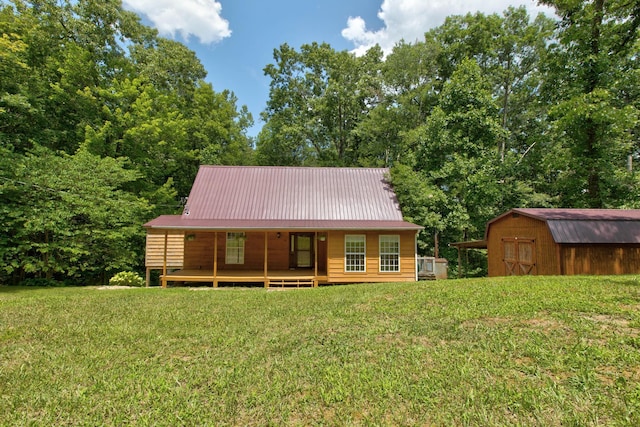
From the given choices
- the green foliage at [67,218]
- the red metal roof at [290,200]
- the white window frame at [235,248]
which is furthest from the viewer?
the white window frame at [235,248]

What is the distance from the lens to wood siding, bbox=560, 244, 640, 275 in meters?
11.9

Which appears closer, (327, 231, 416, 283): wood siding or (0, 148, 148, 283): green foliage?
(0, 148, 148, 283): green foliage

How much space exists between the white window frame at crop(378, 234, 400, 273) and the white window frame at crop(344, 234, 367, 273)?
0.61m

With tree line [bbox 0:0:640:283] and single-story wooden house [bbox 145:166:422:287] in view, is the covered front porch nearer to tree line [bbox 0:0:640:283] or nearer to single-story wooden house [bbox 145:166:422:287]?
single-story wooden house [bbox 145:166:422:287]

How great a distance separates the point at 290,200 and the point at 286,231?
225 cm

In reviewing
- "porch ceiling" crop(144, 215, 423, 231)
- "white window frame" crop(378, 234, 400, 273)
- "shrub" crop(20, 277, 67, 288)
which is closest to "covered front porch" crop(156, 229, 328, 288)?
"porch ceiling" crop(144, 215, 423, 231)

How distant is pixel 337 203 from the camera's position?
1566 centimetres

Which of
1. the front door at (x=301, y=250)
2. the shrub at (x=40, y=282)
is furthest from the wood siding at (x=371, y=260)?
the shrub at (x=40, y=282)

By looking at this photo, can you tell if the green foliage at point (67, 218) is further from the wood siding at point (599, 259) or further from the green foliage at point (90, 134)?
the wood siding at point (599, 259)

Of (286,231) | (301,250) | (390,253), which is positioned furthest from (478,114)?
(286,231)

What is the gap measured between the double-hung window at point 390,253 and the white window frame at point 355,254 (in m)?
0.70

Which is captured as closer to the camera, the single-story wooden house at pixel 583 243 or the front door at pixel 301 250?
the single-story wooden house at pixel 583 243

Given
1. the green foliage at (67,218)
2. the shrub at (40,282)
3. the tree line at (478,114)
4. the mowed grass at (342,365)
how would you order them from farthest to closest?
the tree line at (478,114)
the shrub at (40,282)
the green foliage at (67,218)
the mowed grass at (342,365)

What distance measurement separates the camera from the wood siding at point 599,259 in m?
11.9
